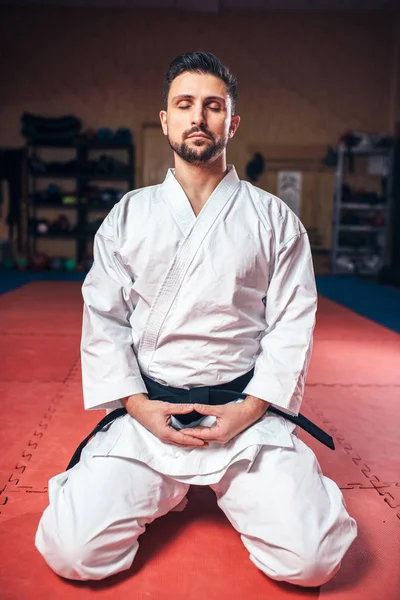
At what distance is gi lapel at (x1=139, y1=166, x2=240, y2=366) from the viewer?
153 centimetres

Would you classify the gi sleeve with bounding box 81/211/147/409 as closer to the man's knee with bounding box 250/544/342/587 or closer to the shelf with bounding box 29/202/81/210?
the man's knee with bounding box 250/544/342/587

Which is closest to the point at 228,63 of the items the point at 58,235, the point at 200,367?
the point at 58,235

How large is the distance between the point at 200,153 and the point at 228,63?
8.59 m

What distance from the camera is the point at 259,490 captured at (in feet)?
4.62

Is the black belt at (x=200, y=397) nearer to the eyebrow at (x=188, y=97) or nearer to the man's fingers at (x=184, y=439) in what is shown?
the man's fingers at (x=184, y=439)

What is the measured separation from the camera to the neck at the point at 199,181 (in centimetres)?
163

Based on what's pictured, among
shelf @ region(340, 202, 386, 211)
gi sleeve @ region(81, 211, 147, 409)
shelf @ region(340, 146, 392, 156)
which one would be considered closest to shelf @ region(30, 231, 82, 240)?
shelf @ region(340, 202, 386, 211)

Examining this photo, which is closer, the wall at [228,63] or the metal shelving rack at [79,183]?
the metal shelving rack at [79,183]

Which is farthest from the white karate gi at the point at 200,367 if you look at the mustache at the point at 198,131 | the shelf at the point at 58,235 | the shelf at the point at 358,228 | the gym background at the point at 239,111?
the shelf at the point at 358,228

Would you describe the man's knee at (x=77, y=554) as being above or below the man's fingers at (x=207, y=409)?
below

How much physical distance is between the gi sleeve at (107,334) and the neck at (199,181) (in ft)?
0.85

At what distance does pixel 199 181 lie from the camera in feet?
5.36

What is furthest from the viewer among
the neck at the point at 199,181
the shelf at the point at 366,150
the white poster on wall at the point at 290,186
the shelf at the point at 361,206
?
the white poster on wall at the point at 290,186

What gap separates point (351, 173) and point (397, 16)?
272 cm
